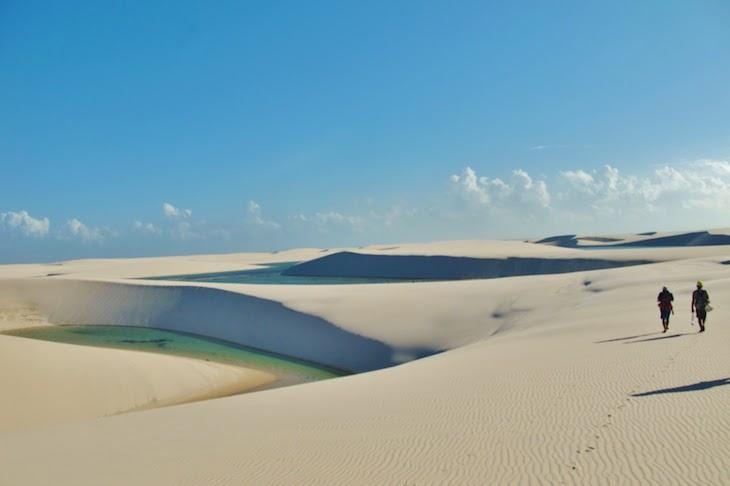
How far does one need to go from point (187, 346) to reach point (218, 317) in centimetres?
402

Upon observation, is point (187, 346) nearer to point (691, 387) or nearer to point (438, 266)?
point (691, 387)

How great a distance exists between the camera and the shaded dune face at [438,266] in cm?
4356

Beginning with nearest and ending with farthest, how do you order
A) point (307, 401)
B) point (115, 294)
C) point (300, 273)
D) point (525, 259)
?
point (307, 401) → point (115, 294) → point (525, 259) → point (300, 273)

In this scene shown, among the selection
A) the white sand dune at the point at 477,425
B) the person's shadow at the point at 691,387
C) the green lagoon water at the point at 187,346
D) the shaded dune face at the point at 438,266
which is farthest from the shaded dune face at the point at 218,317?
the shaded dune face at the point at 438,266

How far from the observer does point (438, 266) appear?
5444 cm

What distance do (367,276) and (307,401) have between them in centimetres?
5194

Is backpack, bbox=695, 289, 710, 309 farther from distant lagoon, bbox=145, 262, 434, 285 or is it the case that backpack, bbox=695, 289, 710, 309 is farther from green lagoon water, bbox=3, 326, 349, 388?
distant lagoon, bbox=145, 262, 434, 285

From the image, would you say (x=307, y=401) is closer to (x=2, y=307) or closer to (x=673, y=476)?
(x=673, y=476)

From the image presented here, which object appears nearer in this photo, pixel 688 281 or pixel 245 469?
pixel 245 469

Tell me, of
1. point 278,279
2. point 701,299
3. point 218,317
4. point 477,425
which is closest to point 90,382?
point 477,425

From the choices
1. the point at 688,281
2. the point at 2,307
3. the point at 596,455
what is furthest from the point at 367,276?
the point at 596,455

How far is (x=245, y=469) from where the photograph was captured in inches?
216

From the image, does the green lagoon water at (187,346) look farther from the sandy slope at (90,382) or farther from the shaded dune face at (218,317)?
the sandy slope at (90,382)

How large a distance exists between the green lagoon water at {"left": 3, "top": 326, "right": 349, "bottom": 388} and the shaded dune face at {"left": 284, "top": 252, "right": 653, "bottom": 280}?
29918 mm
